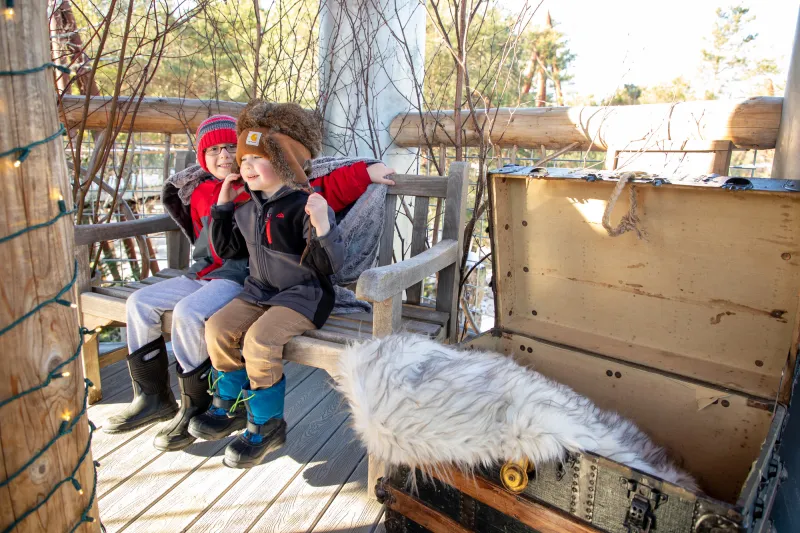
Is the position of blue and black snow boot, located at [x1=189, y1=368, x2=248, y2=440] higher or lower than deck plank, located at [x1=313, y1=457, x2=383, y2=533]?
higher

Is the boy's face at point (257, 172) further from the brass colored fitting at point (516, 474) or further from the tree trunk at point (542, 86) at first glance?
the tree trunk at point (542, 86)

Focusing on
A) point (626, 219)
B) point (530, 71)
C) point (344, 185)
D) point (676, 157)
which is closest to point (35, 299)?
point (344, 185)

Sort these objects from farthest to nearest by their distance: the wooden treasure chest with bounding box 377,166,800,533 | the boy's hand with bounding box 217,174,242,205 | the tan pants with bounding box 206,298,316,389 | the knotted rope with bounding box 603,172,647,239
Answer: the boy's hand with bounding box 217,174,242,205 < the tan pants with bounding box 206,298,316,389 < the knotted rope with bounding box 603,172,647,239 < the wooden treasure chest with bounding box 377,166,800,533

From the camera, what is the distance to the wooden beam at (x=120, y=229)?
6.81ft

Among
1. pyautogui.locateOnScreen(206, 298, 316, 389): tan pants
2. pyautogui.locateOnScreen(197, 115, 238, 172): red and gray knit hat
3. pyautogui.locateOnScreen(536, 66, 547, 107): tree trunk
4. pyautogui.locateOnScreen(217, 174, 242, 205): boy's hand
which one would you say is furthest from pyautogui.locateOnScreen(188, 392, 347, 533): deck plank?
pyautogui.locateOnScreen(536, 66, 547, 107): tree trunk

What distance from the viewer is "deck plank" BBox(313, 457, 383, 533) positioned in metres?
1.61

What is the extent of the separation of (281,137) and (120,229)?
91cm

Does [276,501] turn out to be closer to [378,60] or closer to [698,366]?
[698,366]

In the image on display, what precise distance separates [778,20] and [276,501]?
12191 millimetres

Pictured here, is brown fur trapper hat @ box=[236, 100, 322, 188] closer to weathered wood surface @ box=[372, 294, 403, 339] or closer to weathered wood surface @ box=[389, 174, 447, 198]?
weathered wood surface @ box=[389, 174, 447, 198]

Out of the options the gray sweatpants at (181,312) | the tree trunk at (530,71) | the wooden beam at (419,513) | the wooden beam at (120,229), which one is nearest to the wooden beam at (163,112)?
the wooden beam at (120,229)

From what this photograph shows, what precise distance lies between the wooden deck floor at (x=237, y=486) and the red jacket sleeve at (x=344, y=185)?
93cm

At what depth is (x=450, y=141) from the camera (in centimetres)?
274

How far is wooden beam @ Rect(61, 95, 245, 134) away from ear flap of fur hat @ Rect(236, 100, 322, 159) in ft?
4.04
